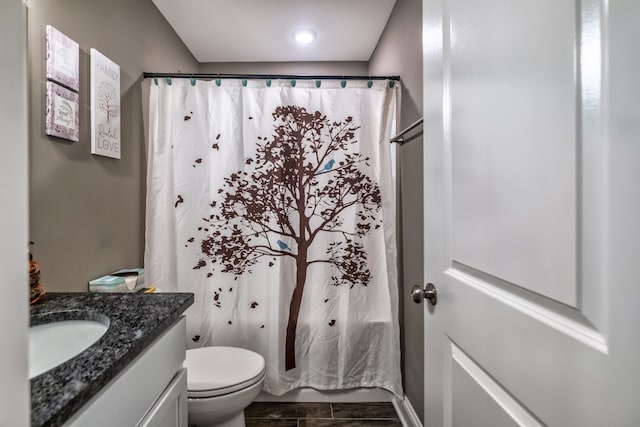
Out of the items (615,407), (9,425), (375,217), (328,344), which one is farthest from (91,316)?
(375,217)

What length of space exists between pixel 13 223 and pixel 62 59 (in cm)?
131

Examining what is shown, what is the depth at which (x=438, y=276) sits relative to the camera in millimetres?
897

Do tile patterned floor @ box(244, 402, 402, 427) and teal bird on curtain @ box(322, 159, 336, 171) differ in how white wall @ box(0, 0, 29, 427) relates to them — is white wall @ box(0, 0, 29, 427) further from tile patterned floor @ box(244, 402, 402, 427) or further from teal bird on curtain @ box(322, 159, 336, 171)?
tile patterned floor @ box(244, 402, 402, 427)

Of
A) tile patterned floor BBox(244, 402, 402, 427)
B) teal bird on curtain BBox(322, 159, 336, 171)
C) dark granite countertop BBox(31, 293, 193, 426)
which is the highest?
teal bird on curtain BBox(322, 159, 336, 171)

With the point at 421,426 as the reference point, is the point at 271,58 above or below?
above

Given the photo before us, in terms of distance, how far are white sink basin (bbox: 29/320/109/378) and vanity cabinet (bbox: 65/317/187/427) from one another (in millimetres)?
192

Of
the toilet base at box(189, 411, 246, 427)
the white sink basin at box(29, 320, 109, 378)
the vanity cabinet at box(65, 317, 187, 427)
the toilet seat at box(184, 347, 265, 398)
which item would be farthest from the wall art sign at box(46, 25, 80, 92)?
the toilet base at box(189, 411, 246, 427)

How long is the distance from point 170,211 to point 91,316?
96 centimetres

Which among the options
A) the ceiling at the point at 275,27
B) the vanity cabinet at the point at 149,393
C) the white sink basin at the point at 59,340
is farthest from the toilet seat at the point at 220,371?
the ceiling at the point at 275,27

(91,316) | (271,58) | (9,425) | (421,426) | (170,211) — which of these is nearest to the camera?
(9,425)

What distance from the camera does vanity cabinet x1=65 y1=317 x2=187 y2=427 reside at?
582 mm

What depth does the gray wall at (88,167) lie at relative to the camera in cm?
112

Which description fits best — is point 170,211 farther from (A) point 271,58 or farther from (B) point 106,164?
(A) point 271,58

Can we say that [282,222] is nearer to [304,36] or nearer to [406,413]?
[406,413]
